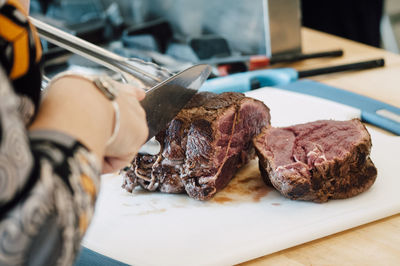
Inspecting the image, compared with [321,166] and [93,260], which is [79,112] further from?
[321,166]

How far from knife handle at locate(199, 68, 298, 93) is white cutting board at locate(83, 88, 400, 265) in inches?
29.5

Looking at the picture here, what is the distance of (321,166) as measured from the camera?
66.1 inches

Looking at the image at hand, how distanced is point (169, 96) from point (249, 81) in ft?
3.45

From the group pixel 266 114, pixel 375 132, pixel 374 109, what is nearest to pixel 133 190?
pixel 266 114

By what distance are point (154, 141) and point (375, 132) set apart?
1017 mm

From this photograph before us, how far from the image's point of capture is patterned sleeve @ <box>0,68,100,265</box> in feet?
2.50

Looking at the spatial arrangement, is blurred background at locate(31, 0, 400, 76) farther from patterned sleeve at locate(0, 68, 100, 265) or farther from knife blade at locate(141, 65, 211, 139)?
patterned sleeve at locate(0, 68, 100, 265)

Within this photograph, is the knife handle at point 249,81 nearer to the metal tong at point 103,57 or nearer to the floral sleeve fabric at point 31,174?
the metal tong at point 103,57

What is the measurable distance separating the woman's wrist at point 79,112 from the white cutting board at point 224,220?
600 millimetres

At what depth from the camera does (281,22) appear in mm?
3271

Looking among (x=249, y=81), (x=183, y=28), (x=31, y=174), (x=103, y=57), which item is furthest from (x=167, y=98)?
(x=183, y=28)

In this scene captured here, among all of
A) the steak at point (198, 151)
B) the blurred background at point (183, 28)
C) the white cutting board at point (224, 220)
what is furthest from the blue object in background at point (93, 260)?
the blurred background at point (183, 28)

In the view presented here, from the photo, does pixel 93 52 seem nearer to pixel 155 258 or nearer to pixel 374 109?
pixel 155 258

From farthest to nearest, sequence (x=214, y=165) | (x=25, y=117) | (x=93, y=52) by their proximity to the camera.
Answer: (x=93, y=52) → (x=214, y=165) → (x=25, y=117)
